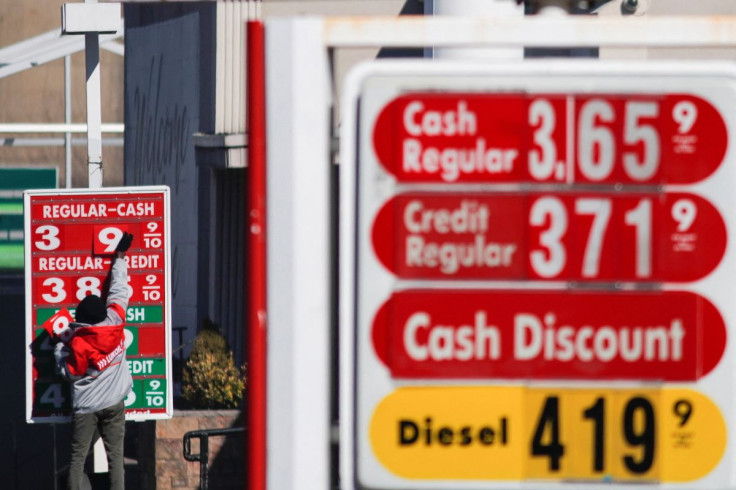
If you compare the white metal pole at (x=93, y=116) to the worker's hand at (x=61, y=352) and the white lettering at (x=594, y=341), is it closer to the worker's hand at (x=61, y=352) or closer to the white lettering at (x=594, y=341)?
the worker's hand at (x=61, y=352)

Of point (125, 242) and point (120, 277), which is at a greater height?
point (125, 242)

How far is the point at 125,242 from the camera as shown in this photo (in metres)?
10.2

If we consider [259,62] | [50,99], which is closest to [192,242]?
[259,62]

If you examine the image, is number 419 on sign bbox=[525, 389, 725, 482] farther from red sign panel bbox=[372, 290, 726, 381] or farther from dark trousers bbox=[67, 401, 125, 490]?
dark trousers bbox=[67, 401, 125, 490]

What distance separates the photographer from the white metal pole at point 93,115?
10945 millimetres

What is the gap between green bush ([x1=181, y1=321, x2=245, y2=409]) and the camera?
11453 mm

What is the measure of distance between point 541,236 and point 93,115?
859cm

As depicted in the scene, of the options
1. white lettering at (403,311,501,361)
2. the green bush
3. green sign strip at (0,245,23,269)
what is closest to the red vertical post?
white lettering at (403,311,501,361)

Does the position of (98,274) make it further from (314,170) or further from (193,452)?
(314,170)

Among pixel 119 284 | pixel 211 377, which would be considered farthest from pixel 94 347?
pixel 211 377

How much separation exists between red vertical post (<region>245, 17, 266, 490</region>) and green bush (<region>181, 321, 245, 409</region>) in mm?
8527

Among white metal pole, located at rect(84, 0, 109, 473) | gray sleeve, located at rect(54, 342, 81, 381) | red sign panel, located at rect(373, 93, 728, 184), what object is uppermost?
white metal pole, located at rect(84, 0, 109, 473)

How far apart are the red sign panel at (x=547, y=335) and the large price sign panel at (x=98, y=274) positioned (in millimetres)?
7469

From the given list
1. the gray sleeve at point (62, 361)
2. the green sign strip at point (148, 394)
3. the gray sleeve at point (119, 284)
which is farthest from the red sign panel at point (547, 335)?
the green sign strip at point (148, 394)
